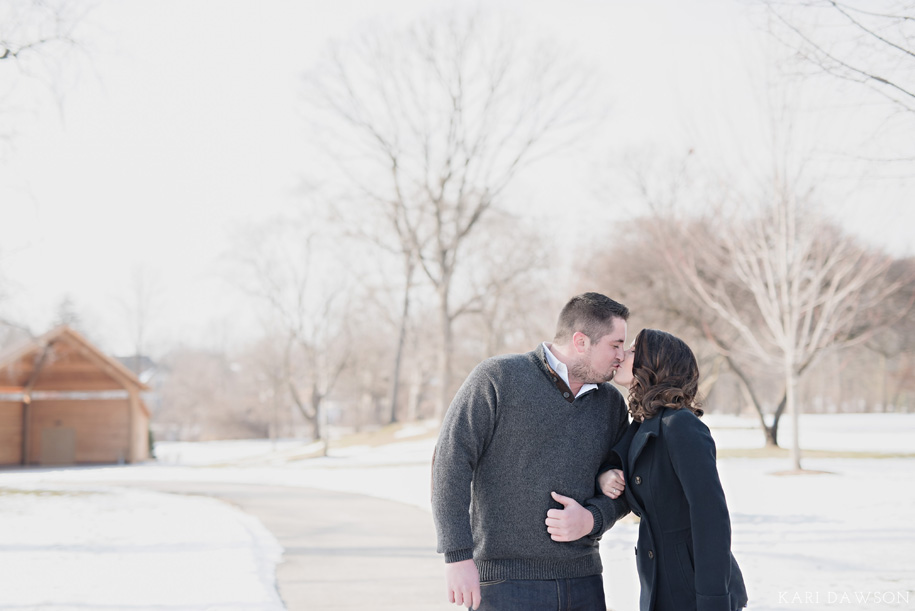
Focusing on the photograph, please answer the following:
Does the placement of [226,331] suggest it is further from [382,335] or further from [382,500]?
[382,500]

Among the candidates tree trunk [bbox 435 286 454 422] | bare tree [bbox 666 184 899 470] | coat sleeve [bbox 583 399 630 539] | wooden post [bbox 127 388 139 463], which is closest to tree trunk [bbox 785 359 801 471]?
bare tree [bbox 666 184 899 470]

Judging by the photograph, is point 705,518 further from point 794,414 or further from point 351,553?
point 794,414

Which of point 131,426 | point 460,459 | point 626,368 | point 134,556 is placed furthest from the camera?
point 131,426

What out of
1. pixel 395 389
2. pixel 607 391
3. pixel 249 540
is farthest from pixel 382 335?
pixel 607 391

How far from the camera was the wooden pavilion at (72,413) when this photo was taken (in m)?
30.9

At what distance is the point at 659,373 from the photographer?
3297mm

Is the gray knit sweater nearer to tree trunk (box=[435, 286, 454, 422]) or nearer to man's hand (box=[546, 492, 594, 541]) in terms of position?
man's hand (box=[546, 492, 594, 541])

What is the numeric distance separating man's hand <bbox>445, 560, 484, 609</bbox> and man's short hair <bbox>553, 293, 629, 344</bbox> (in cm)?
102

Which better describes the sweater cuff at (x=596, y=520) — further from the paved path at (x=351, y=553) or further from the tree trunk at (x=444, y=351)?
the tree trunk at (x=444, y=351)

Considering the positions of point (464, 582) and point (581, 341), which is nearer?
point (464, 582)

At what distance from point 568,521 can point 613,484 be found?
0.98 feet

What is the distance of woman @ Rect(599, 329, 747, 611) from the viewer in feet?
9.69

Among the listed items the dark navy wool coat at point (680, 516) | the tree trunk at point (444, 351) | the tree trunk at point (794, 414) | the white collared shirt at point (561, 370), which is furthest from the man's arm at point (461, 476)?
the tree trunk at point (444, 351)

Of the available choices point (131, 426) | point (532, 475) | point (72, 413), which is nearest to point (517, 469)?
point (532, 475)
